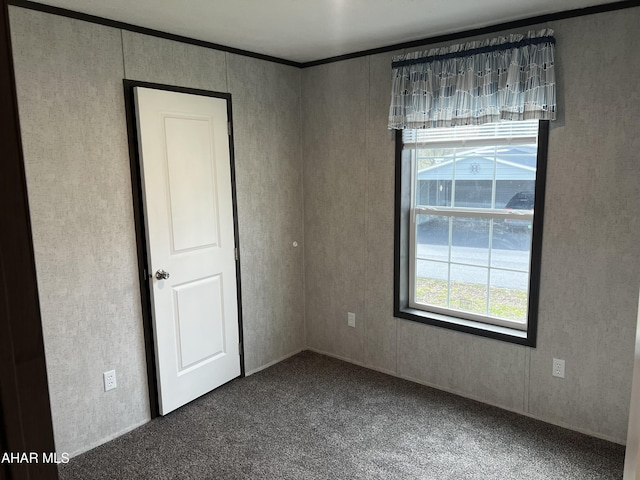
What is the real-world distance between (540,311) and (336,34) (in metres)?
2.12

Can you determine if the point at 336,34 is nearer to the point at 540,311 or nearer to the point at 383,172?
the point at 383,172

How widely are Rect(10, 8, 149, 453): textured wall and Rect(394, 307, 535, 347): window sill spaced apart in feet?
6.12

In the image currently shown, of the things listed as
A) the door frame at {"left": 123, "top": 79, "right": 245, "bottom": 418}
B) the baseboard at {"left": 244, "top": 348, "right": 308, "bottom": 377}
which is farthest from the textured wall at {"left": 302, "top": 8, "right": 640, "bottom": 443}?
the door frame at {"left": 123, "top": 79, "right": 245, "bottom": 418}

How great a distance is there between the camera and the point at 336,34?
2.88m

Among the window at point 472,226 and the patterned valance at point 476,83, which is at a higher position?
the patterned valance at point 476,83

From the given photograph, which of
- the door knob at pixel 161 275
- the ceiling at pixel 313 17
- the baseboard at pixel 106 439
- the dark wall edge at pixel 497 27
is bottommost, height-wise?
the baseboard at pixel 106 439

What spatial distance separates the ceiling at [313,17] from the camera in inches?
91.7

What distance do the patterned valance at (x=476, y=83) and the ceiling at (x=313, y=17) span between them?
15 centimetres

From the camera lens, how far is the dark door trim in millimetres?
460

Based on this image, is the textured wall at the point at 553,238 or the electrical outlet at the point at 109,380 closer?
the textured wall at the point at 553,238

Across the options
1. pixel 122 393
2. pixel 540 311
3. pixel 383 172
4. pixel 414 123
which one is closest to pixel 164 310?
pixel 122 393

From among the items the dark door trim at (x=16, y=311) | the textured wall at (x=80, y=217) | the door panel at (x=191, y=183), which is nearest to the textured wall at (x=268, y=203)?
the door panel at (x=191, y=183)

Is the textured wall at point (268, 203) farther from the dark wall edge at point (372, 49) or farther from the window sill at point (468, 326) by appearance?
the window sill at point (468, 326)

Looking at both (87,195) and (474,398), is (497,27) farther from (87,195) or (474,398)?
(87,195)
